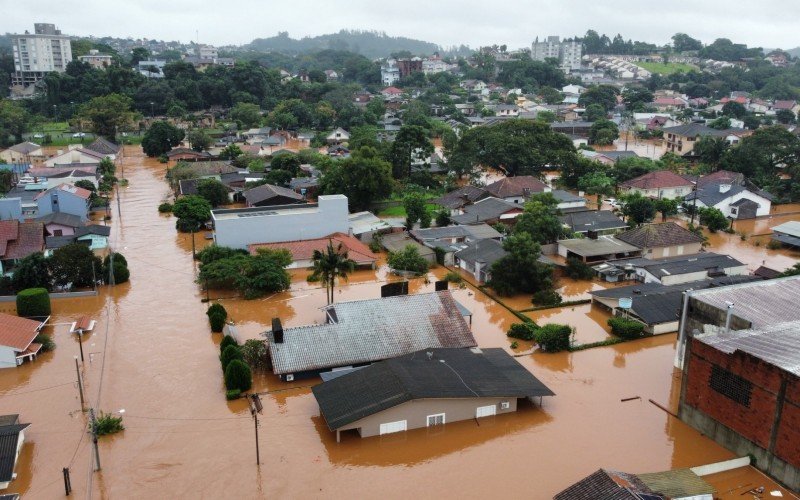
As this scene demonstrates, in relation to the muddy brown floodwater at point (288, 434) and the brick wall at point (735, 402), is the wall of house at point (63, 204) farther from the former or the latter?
the brick wall at point (735, 402)

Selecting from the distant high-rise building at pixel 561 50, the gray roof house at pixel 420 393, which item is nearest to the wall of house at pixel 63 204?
the gray roof house at pixel 420 393

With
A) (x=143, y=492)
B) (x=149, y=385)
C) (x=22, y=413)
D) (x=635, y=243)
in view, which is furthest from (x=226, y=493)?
(x=635, y=243)

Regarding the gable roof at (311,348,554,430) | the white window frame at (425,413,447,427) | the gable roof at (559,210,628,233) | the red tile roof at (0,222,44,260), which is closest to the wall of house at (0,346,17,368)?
the red tile roof at (0,222,44,260)

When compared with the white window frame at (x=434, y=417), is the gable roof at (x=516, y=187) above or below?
above

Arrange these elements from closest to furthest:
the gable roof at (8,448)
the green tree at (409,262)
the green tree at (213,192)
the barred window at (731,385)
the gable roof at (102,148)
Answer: the gable roof at (8,448) < the barred window at (731,385) < the green tree at (409,262) < the green tree at (213,192) < the gable roof at (102,148)

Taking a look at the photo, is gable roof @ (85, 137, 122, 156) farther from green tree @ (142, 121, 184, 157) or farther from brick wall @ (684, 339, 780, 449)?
brick wall @ (684, 339, 780, 449)

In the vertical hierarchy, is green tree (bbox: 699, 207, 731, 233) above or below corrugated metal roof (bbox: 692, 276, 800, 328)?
below

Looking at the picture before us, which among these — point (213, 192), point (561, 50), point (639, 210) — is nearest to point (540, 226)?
point (639, 210)

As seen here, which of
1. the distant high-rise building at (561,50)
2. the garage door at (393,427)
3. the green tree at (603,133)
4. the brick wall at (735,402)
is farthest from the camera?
the distant high-rise building at (561,50)
